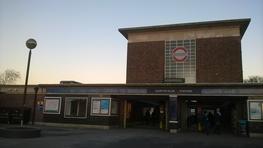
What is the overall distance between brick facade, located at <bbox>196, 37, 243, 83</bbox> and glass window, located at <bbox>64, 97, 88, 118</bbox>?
11.6 meters

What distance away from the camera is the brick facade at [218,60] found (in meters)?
26.7

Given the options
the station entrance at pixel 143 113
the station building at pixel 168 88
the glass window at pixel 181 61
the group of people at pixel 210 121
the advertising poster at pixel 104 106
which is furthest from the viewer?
the glass window at pixel 181 61

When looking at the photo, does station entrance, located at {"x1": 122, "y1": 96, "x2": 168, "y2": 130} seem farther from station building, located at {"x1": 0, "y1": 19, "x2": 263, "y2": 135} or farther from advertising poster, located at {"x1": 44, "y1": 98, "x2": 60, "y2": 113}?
advertising poster, located at {"x1": 44, "y1": 98, "x2": 60, "y2": 113}

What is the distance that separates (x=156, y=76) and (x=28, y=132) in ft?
54.5

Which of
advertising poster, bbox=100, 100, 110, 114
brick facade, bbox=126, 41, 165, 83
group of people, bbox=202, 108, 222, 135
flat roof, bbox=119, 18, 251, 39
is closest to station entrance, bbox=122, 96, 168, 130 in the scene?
advertising poster, bbox=100, 100, 110, 114

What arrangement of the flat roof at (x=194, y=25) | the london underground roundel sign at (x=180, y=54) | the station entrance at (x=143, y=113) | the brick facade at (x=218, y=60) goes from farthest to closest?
the london underground roundel sign at (x=180, y=54)
the flat roof at (x=194, y=25)
the brick facade at (x=218, y=60)
the station entrance at (x=143, y=113)

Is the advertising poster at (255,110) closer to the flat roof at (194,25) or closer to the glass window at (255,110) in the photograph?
the glass window at (255,110)

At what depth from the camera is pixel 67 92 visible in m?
24.8

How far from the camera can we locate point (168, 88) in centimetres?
2195

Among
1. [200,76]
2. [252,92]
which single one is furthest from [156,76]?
[252,92]

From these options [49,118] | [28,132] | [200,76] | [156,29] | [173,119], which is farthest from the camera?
[156,29]

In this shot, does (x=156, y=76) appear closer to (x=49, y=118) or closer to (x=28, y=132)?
(x=49, y=118)

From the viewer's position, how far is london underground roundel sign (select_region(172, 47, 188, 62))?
28.0 meters

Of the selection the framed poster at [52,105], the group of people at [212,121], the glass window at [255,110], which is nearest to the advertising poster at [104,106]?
the framed poster at [52,105]
